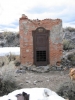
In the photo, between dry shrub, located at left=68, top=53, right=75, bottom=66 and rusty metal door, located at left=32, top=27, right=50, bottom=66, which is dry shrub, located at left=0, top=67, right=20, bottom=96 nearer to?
rusty metal door, located at left=32, top=27, right=50, bottom=66

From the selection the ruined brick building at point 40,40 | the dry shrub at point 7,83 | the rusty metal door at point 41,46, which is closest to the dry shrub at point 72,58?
the ruined brick building at point 40,40

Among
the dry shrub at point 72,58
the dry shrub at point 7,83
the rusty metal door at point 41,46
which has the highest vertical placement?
the rusty metal door at point 41,46

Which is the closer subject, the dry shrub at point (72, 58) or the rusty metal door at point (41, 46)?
the rusty metal door at point (41, 46)

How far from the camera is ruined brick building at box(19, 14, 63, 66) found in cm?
1538

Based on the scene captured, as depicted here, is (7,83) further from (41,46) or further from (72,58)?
(72,58)

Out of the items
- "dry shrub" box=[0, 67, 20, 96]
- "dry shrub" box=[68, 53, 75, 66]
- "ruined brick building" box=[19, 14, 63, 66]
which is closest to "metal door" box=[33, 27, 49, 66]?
"ruined brick building" box=[19, 14, 63, 66]

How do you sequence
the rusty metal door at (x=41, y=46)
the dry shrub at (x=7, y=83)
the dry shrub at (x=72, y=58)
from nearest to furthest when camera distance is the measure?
the dry shrub at (x=7, y=83) → the rusty metal door at (x=41, y=46) → the dry shrub at (x=72, y=58)

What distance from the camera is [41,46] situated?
1548 centimetres

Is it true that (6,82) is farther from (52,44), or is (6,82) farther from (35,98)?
(52,44)

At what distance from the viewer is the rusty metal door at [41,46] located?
50.4ft

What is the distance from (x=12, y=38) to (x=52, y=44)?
18290 millimetres

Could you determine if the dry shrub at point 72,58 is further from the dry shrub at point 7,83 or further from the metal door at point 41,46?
the dry shrub at point 7,83

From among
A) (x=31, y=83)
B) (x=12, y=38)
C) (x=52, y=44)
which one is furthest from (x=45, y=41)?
(x=12, y=38)

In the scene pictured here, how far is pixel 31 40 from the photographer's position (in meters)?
15.4
